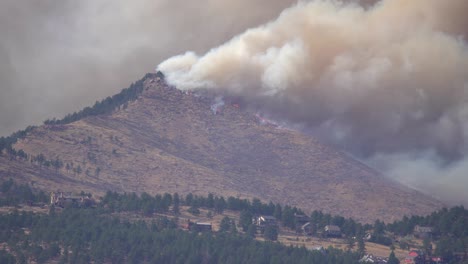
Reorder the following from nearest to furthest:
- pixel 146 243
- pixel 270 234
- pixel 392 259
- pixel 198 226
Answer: pixel 392 259 → pixel 146 243 → pixel 270 234 → pixel 198 226

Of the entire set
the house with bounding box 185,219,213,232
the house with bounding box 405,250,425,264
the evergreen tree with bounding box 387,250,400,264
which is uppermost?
the house with bounding box 185,219,213,232

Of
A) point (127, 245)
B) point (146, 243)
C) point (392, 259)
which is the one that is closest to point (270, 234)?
point (146, 243)

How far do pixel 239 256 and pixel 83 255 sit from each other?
75.9 feet

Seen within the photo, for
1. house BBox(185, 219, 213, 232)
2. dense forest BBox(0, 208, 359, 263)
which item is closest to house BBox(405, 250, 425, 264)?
dense forest BBox(0, 208, 359, 263)

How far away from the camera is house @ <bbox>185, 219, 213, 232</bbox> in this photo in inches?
7692

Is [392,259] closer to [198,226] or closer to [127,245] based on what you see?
[198,226]

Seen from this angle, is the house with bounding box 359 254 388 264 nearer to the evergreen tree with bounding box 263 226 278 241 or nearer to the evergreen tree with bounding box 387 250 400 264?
the evergreen tree with bounding box 387 250 400 264

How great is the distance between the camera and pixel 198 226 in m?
196

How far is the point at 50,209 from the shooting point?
19938 centimetres

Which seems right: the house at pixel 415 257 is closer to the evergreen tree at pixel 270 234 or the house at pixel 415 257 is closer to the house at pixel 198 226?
the evergreen tree at pixel 270 234

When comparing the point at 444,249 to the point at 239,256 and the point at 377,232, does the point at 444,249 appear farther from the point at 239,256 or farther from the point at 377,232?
the point at 239,256

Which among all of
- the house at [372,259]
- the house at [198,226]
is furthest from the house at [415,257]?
the house at [198,226]

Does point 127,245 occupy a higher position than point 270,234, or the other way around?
→ point 270,234

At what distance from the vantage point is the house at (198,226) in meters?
195
